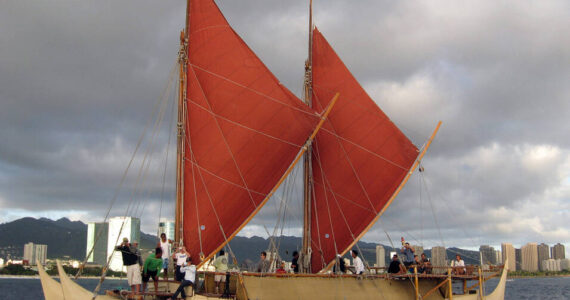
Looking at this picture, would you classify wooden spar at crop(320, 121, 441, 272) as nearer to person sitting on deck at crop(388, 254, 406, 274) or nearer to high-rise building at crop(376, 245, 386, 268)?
person sitting on deck at crop(388, 254, 406, 274)

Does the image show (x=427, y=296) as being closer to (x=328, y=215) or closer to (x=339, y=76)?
(x=328, y=215)

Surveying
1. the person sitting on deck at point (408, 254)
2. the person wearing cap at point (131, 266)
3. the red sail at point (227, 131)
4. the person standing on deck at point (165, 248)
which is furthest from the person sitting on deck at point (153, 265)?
the person sitting on deck at point (408, 254)

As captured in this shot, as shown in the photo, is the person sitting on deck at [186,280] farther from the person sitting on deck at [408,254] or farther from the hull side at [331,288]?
the person sitting on deck at [408,254]

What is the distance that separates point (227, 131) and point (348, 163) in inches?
339

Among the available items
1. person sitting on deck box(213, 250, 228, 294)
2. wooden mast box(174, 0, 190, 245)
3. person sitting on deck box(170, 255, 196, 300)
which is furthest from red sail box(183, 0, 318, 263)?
person sitting on deck box(170, 255, 196, 300)

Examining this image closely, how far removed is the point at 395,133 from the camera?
35.8 metres

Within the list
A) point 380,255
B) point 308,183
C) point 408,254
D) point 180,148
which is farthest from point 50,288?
point 380,255

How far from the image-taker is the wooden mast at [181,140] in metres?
27.5

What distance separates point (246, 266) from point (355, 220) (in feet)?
30.0

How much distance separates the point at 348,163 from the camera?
1361 inches

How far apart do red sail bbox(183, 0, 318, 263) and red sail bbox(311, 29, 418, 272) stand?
4131 millimetres

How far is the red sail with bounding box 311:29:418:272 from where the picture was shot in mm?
33688

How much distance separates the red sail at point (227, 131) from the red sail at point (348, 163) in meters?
4.13

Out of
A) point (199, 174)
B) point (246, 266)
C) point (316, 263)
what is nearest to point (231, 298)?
point (246, 266)
